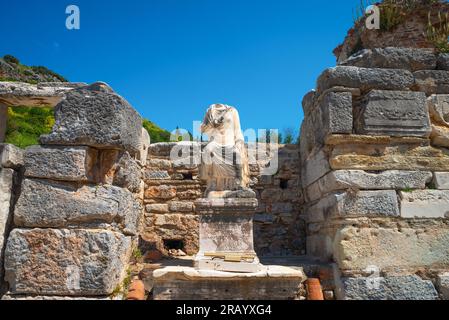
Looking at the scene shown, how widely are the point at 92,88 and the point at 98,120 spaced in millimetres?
331

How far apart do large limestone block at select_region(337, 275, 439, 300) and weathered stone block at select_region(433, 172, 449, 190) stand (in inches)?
38.5

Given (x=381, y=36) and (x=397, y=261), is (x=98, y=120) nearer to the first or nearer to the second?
(x=397, y=261)

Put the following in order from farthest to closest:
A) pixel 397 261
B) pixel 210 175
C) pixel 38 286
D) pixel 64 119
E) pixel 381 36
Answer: pixel 381 36
pixel 210 175
pixel 397 261
pixel 64 119
pixel 38 286

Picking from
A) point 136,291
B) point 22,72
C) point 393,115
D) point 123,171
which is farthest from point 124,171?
point 22,72

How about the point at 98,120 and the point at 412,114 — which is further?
the point at 412,114

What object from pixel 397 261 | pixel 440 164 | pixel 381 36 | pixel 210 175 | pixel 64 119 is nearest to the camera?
pixel 64 119

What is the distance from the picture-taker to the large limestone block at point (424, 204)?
3471 millimetres

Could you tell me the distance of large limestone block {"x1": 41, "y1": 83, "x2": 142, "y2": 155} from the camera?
3043 mm

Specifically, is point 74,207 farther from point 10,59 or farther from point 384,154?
point 10,59

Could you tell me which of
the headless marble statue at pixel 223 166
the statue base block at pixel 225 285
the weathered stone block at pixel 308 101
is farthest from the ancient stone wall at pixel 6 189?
the weathered stone block at pixel 308 101

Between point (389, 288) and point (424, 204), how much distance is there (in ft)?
3.05

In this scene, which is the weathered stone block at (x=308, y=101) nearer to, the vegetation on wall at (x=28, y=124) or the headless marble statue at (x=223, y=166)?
the headless marble statue at (x=223, y=166)

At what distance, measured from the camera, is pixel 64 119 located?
3.10 m

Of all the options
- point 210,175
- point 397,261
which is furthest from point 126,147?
point 397,261
